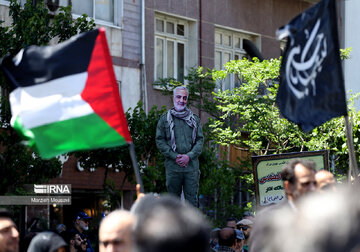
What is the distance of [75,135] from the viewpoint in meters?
6.66

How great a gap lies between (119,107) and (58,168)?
8.81 m

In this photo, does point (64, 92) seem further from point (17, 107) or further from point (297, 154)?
point (297, 154)

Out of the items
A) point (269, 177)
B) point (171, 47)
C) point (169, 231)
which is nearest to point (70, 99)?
point (169, 231)

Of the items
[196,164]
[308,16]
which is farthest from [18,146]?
[308,16]

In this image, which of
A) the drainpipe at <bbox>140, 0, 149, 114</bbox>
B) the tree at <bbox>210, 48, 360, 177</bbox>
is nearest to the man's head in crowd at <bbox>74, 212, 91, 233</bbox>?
the tree at <bbox>210, 48, 360, 177</bbox>

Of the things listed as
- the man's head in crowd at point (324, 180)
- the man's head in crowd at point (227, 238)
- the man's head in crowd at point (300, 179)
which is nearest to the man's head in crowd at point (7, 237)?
the man's head in crowd at point (300, 179)

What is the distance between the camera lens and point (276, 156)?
488 inches

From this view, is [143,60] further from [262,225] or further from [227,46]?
[262,225]

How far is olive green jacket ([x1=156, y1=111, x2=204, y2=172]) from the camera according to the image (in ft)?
37.2

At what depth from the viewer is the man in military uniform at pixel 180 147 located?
446 inches

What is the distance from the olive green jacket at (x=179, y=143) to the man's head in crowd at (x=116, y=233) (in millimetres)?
6440


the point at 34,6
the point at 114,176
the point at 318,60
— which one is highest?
the point at 34,6

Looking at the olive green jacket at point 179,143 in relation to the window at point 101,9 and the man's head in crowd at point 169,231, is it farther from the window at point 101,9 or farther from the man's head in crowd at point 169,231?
the window at point 101,9

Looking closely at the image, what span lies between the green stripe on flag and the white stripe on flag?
0.05m
